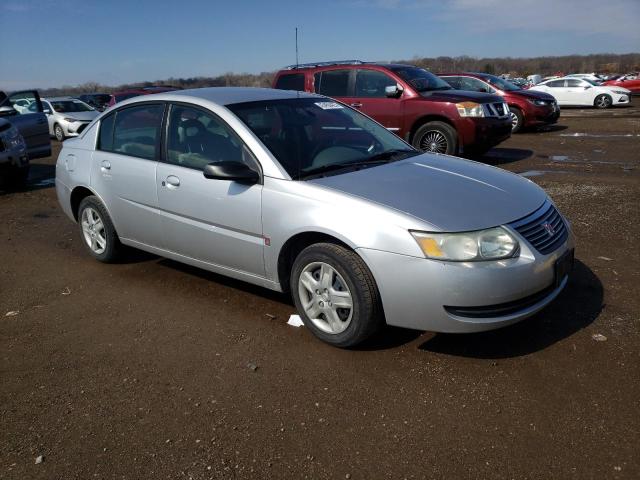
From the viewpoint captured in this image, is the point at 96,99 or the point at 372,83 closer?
the point at 372,83

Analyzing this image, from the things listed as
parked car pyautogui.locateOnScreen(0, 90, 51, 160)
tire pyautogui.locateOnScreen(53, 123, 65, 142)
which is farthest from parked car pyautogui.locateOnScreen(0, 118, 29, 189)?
tire pyautogui.locateOnScreen(53, 123, 65, 142)

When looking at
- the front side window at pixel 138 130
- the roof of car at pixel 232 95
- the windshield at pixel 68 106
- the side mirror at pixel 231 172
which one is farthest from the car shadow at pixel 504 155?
the windshield at pixel 68 106

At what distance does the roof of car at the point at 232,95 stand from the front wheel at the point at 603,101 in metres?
24.3

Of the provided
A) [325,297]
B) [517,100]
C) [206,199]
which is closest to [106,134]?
[206,199]

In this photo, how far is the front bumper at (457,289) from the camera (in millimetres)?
3205

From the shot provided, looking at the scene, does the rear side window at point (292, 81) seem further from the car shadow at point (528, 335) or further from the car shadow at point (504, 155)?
the car shadow at point (528, 335)

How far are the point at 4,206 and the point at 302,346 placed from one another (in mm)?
6940

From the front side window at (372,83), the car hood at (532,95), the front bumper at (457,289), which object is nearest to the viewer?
the front bumper at (457,289)

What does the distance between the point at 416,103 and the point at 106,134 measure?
624 centimetres

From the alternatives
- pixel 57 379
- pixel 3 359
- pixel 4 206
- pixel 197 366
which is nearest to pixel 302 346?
pixel 197 366

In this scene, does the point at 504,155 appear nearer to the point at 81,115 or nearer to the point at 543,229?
the point at 543,229

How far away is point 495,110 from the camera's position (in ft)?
34.1

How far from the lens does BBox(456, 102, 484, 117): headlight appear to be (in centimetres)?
993

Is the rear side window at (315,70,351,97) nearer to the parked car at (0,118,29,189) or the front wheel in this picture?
the parked car at (0,118,29,189)
